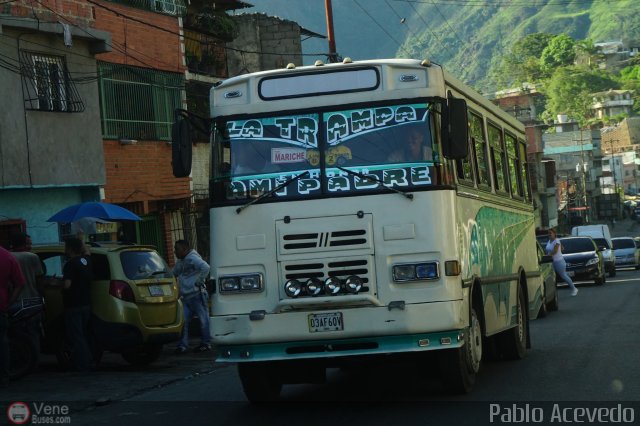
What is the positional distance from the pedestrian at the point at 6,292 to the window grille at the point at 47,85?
1103cm

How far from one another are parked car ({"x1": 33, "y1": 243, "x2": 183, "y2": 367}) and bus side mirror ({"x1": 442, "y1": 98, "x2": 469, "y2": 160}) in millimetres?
6623

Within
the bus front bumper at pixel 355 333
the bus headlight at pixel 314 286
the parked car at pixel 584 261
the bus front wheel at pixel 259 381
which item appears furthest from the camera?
the parked car at pixel 584 261

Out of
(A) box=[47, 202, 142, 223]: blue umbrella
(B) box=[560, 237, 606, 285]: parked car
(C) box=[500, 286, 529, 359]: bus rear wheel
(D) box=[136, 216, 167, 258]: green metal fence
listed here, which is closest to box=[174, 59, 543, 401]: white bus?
(C) box=[500, 286, 529, 359]: bus rear wheel

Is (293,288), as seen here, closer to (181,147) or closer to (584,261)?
(181,147)

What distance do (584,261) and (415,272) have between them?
85.9ft

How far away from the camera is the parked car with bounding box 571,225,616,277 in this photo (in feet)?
141

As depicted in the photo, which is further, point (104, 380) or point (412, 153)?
point (104, 380)

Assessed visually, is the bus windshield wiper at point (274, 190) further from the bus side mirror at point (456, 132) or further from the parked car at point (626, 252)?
the parked car at point (626, 252)

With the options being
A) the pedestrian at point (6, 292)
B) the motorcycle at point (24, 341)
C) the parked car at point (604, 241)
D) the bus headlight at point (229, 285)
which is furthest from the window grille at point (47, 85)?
the parked car at point (604, 241)

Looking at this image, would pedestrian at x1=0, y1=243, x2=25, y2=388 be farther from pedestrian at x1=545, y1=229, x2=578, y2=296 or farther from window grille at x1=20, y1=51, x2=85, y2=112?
pedestrian at x1=545, y1=229, x2=578, y2=296

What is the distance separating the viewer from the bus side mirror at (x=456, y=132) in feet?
35.7

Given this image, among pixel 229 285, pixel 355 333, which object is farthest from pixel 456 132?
pixel 229 285

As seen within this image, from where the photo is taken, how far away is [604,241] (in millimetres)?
45031

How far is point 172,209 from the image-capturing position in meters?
31.9
